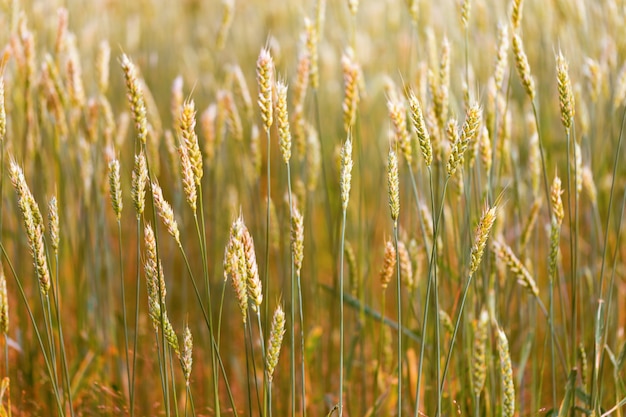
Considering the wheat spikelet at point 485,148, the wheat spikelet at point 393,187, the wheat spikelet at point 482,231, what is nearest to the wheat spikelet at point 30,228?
the wheat spikelet at point 393,187

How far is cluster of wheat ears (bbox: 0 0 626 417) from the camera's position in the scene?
3.59 feet

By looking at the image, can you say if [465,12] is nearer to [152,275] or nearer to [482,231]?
[482,231]

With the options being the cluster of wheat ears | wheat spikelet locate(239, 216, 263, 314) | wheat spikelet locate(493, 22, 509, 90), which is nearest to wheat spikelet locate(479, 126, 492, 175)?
the cluster of wheat ears

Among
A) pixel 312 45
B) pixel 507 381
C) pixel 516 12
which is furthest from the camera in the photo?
pixel 312 45

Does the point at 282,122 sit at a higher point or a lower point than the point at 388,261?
higher

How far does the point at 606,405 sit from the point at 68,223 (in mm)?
1533

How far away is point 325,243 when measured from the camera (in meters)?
2.73

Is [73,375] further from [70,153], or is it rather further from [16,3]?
[16,3]

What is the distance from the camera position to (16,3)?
1.69m

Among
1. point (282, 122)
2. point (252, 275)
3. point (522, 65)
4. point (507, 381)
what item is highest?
point (522, 65)

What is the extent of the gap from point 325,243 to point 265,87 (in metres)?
1.67

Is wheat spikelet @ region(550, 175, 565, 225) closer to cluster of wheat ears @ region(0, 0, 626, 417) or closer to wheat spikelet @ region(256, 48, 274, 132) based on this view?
cluster of wheat ears @ region(0, 0, 626, 417)

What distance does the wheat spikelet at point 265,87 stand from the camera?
1.09 m

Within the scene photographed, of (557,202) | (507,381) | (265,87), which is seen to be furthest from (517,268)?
(265,87)
